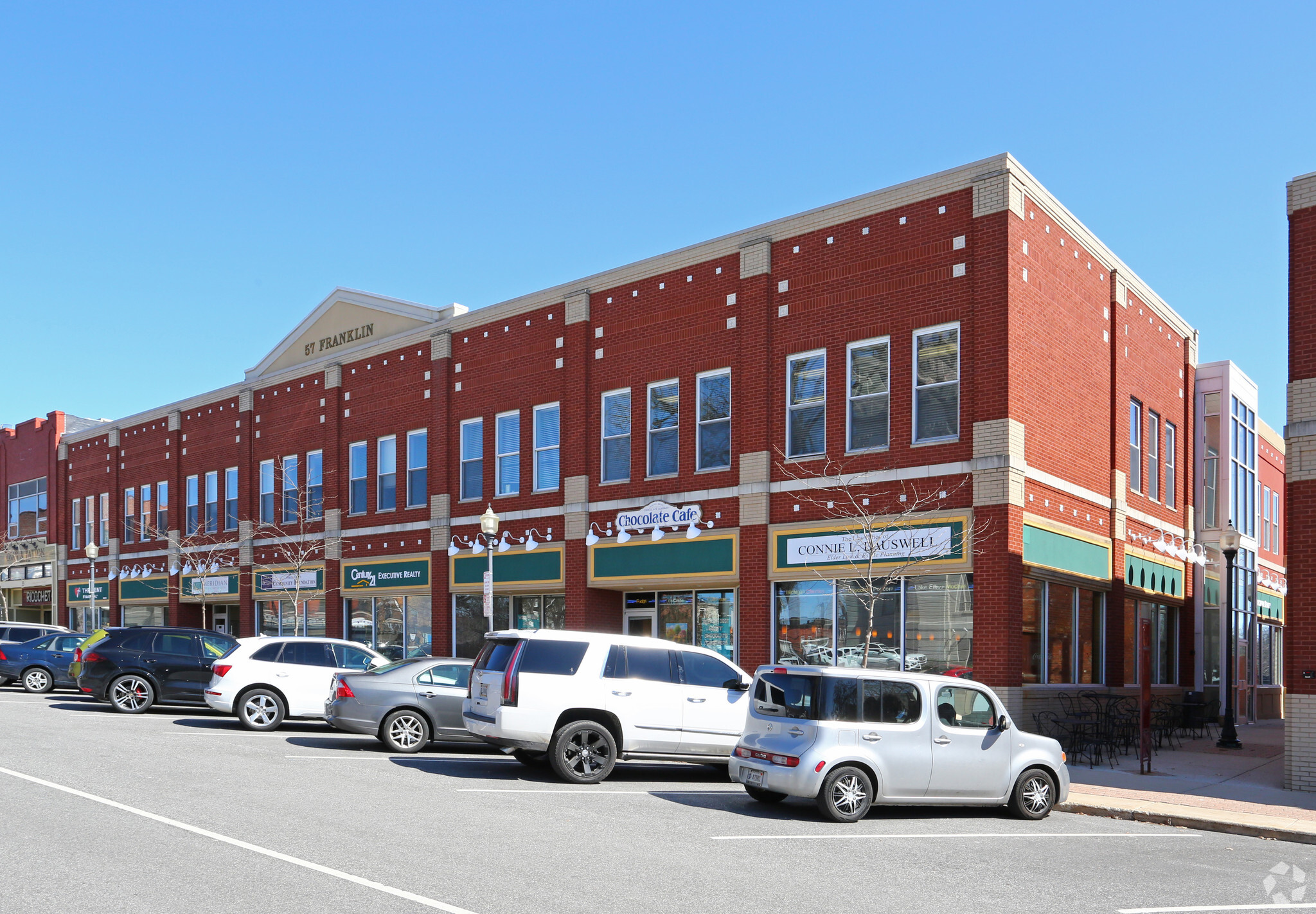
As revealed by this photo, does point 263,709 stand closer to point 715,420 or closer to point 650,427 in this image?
point 650,427

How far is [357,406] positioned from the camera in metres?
34.1

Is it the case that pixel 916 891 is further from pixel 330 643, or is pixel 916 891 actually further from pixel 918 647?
pixel 330 643

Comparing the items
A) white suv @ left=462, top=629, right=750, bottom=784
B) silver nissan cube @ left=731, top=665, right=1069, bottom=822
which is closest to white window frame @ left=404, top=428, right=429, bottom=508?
white suv @ left=462, top=629, right=750, bottom=784

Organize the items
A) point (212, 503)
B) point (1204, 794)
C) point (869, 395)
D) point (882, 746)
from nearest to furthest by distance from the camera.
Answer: point (882, 746)
point (1204, 794)
point (869, 395)
point (212, 503)

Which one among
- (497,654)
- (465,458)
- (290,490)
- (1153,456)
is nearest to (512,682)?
(497,654)

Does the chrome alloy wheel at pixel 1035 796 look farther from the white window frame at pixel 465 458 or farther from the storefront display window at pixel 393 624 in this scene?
the storefront display window at pixel 393 624

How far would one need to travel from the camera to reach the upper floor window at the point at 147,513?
141 feet

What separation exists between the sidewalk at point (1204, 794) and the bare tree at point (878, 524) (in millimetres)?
4046

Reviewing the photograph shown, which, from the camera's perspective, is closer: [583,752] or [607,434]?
[583,752]

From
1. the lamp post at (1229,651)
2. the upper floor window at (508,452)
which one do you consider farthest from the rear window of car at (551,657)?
the lamp post at (1229,651)

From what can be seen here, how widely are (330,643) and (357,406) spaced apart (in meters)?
14.2

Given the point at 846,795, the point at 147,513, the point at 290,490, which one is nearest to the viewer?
the point at 846,795

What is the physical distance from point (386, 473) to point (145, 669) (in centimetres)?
1099

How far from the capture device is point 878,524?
69.9ft
